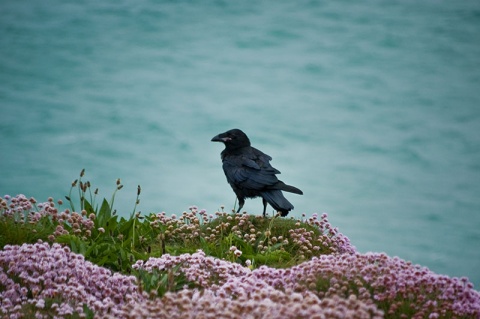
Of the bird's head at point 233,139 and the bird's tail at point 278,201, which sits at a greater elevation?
the bird's head at point 233,139

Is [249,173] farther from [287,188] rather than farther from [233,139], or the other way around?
[233,139]

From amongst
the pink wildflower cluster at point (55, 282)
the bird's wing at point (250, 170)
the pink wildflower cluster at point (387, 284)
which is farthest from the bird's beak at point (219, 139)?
the pink wildflower cluster at point (387, 284)

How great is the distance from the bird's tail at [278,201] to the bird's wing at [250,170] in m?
0.19

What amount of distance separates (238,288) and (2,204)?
6174 millimetres

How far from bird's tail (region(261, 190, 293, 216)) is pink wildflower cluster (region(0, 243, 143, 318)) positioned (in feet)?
15.1

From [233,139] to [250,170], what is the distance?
4.35ft

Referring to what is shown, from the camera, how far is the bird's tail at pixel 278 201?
13398 mm

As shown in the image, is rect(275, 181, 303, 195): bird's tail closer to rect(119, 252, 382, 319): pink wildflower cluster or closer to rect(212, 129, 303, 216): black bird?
rect(212, 129, 303, 216): black bird

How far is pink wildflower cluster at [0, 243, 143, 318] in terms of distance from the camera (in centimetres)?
835

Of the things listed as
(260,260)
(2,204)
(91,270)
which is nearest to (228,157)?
(260,260)

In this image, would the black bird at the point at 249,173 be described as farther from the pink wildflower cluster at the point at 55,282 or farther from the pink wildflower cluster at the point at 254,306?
the pink wildflower cluster at the point at 254,306

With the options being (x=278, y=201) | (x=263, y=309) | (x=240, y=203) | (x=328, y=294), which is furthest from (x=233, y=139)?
(x=263, y=309)

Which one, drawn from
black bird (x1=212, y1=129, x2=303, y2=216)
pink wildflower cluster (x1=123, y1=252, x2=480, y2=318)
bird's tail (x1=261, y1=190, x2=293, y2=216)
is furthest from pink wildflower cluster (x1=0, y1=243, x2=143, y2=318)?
black bird (x1=212, y1=129, x2=303, y2=216)

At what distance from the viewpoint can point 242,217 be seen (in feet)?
45.3
